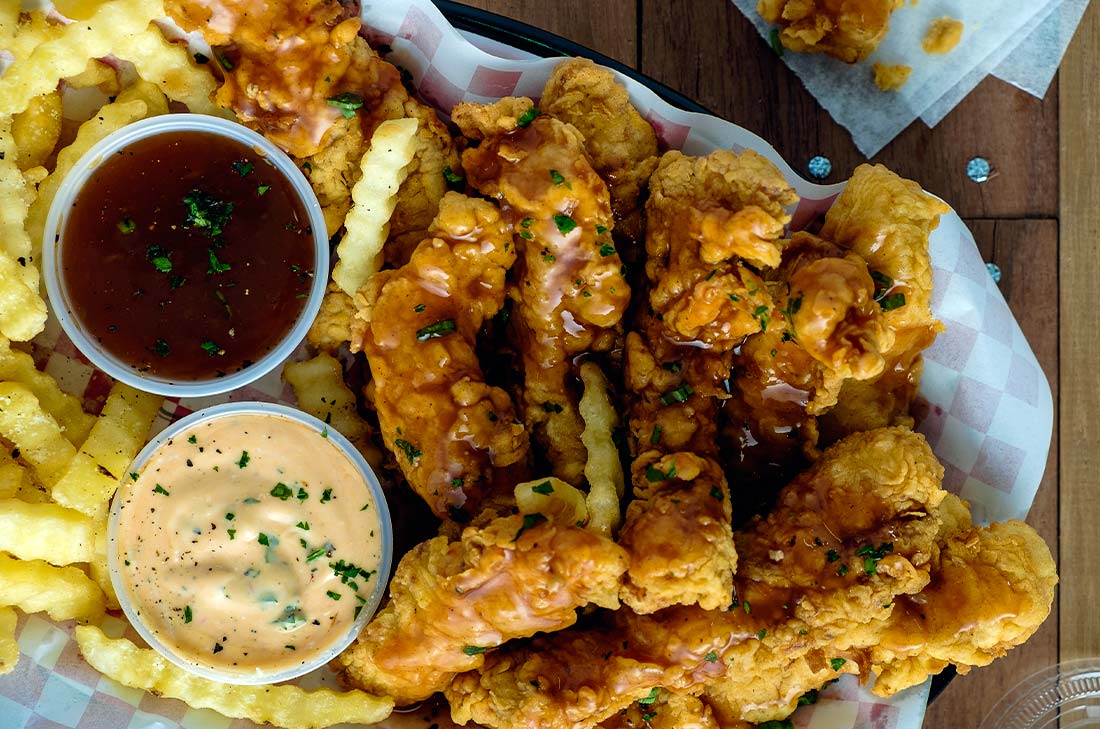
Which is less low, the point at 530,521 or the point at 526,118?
the point at 526,118

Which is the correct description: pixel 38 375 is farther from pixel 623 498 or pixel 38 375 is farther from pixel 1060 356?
pixel 1060 356

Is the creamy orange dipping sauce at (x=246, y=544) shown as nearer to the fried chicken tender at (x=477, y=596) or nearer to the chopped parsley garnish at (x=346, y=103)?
the fried chicken tender at (x=477, y=596)

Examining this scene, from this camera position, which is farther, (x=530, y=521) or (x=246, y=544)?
(x=246, y=544)

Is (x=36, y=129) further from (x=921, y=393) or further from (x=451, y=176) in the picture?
(x=921, y=393)

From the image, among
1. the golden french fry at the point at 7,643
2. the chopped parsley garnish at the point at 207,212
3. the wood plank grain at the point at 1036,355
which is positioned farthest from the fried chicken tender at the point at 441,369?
the wood plank grain at the point at 1036,355

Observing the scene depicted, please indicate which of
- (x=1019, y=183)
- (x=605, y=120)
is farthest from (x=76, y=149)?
(x=1019, y=183)
